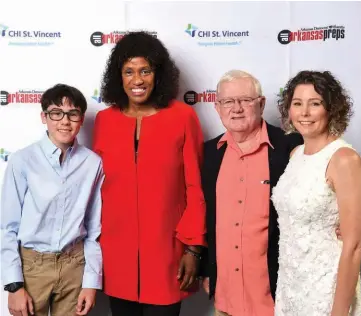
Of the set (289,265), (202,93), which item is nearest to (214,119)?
(202,93)

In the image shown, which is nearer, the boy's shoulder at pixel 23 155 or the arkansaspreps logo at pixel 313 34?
the boy's shoulder at pixel 23 155

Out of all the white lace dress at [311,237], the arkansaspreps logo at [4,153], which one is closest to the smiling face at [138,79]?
the white lace dress at [311,237]

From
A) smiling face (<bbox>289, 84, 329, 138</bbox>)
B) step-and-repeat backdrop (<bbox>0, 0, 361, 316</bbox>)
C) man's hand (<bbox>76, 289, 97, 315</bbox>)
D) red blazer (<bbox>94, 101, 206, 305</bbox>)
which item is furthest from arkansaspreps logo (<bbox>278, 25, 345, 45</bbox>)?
man's hand (<bbox>76, 289, 97, 315</bbox>)

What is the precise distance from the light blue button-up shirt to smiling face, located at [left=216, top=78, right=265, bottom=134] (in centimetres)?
65

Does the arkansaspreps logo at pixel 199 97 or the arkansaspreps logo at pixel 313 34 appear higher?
the arkansaspreps logo at pixel 313 34

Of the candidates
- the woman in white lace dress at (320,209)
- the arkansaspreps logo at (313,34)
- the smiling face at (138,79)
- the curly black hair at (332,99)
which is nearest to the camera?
the woman in white lace dress at (320,209)

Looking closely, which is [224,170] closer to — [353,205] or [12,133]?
[353,205]

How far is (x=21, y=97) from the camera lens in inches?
99.3

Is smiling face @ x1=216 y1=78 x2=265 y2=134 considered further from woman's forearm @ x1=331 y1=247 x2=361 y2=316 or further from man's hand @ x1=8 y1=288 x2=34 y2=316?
man's hand @ x1=8 y1=288 x2=34 y2=316

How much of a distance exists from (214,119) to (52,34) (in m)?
1.03

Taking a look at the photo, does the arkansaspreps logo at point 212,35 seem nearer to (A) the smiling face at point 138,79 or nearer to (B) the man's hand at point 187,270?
(A) the smiling face at point 138,79

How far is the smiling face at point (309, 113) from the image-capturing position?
1.53m

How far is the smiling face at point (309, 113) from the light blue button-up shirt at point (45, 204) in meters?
0.94

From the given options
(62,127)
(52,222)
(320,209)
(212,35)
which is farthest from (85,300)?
(212,35)
